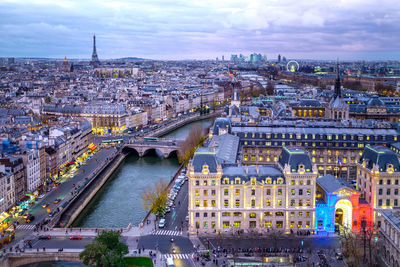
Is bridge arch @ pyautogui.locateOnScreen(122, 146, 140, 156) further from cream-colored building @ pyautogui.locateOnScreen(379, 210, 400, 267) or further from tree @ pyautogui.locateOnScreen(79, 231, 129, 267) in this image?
cream-colored building @ pyautogui.locateOnScreen(379, 210, 400, 267)

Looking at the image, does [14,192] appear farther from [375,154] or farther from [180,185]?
[375,154]

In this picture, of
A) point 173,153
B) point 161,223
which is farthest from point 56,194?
point 173,153

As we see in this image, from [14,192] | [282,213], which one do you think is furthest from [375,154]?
[14,192]

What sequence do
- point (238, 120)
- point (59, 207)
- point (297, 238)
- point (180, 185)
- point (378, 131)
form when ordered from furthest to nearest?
point (238, 120) → point (378, 131) → point (180, 185) → point (59, 207) → point (297, 238)

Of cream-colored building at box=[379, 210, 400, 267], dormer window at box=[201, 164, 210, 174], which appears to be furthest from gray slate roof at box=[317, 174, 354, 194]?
dormer window at box=[201, 164, 210, 174]

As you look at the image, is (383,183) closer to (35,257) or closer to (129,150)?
(35,257)

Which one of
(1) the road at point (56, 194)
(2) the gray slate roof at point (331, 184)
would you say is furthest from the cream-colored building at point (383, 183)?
(1) the road at point (56, 194)
